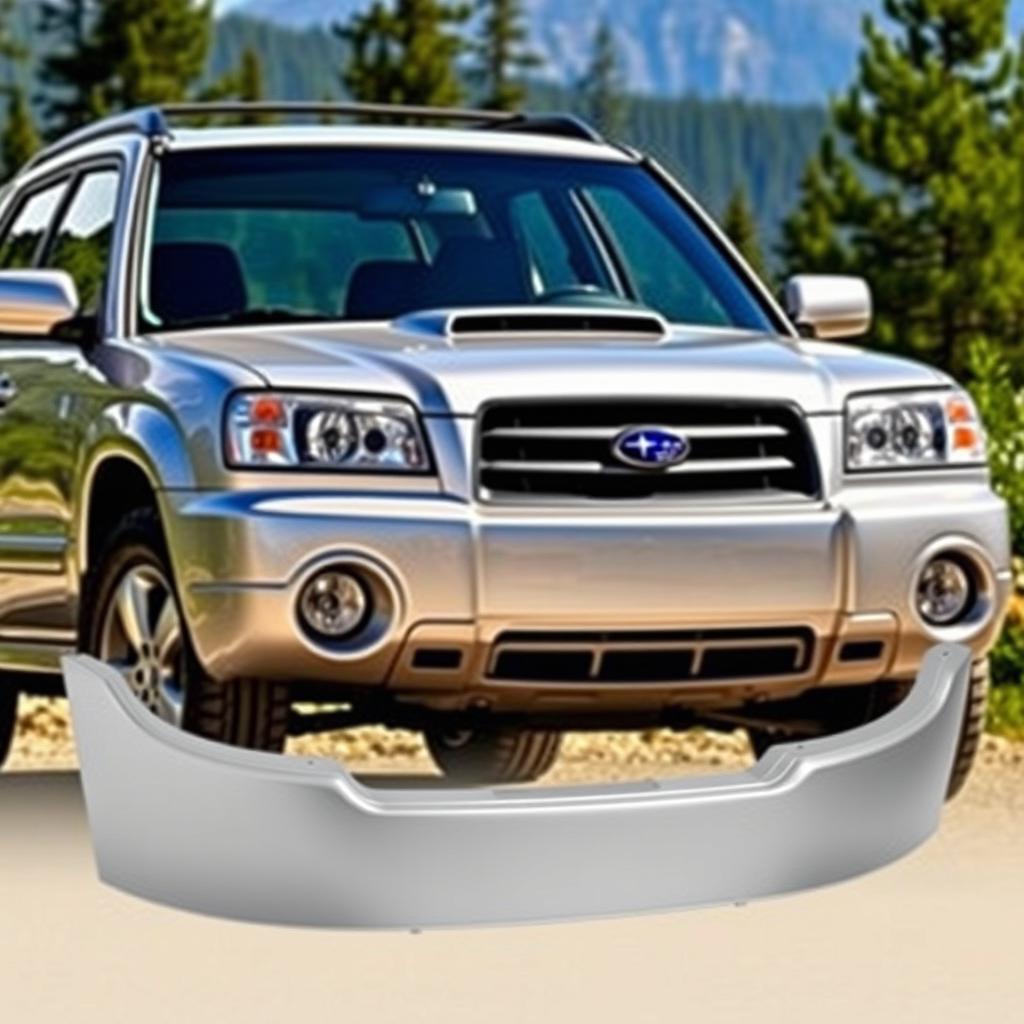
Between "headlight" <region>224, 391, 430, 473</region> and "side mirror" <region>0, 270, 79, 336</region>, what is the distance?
3.76 ft

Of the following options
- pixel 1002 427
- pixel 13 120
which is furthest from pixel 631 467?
pixel 13 120

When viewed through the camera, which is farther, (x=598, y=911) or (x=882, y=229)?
(x=882, y=229)

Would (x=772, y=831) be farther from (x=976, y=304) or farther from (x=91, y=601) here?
(x=976, y=304)

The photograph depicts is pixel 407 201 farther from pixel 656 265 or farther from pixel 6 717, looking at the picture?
pixel 6 717

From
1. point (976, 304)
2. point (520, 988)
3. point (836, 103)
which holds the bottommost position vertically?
point (976, 304)

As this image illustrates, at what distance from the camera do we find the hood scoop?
296 inches

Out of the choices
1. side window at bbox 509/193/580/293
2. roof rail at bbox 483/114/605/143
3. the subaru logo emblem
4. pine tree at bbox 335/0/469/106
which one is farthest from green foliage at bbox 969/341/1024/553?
pine tree at bbox 335/0/469/106

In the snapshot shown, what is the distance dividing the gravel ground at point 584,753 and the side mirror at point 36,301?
9.49ft

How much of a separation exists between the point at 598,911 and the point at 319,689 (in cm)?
97

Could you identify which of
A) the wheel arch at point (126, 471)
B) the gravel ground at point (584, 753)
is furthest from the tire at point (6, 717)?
the wheel arch at point (126, 471)

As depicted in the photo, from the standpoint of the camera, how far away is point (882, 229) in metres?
63.6

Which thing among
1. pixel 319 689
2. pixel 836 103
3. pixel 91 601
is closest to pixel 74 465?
pixel 91 601

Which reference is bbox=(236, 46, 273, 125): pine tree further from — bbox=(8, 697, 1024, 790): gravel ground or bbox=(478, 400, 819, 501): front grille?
bbox=(478, 400, 819, 501): front grille

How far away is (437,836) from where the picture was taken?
6.37 metres
